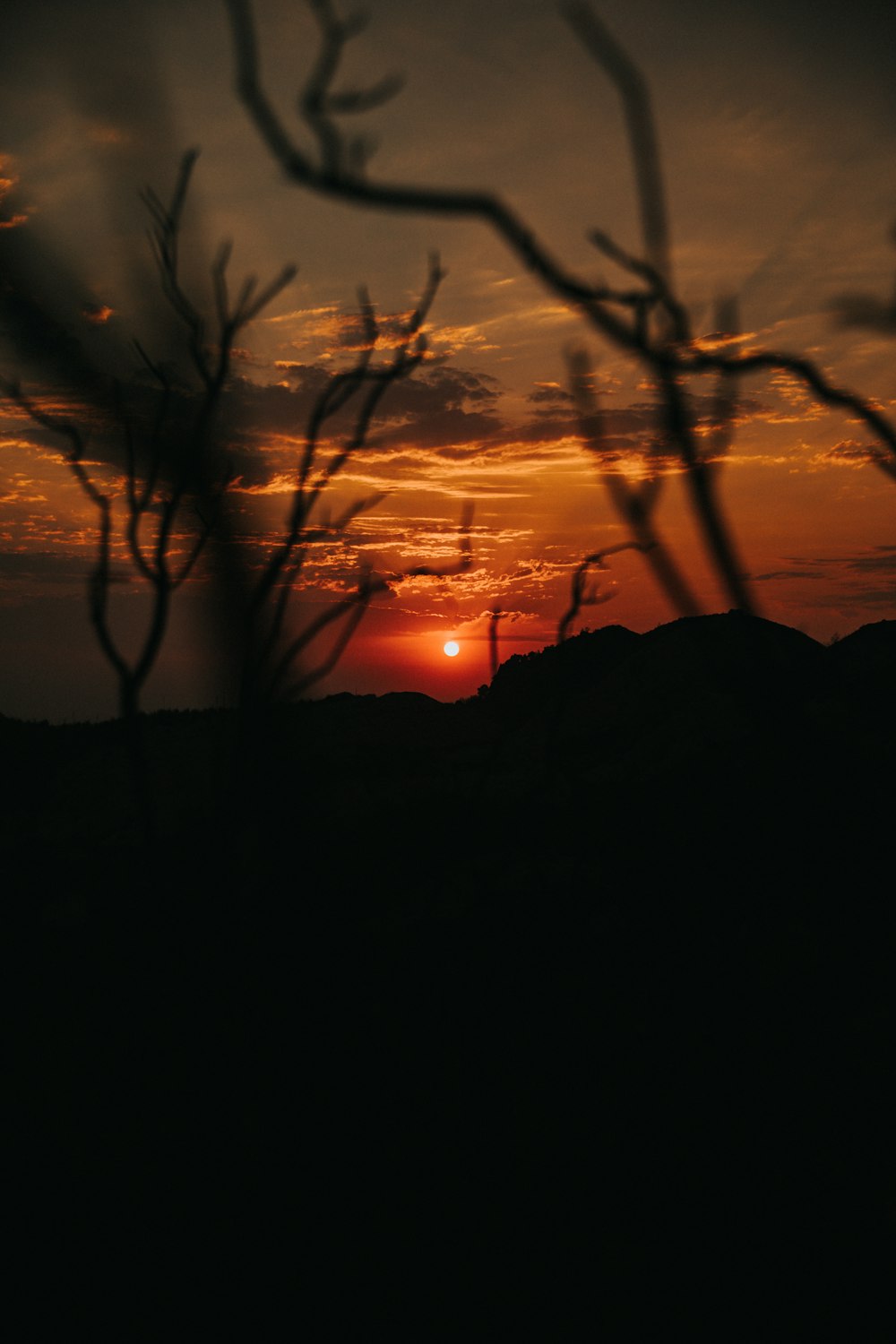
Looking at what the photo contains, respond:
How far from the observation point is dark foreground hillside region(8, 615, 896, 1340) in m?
4.88

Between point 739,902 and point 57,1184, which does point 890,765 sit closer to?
point 739,902

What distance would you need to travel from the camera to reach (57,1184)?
5523 millimetres

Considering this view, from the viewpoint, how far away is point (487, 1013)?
649 cm

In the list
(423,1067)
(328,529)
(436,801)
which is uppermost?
(328,529)

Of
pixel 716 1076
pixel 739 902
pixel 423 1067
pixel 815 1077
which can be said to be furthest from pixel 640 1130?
pixel 739 902

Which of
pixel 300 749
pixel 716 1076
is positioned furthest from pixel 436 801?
pixel 716 1076

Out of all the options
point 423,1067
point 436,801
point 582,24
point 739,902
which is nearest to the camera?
point 582,24

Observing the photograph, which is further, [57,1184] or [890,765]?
[890,765]

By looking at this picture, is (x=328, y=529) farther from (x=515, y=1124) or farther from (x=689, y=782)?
(x=515, y=1124)

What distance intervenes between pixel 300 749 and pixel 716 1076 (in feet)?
14.9

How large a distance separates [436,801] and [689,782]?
2.21 metres

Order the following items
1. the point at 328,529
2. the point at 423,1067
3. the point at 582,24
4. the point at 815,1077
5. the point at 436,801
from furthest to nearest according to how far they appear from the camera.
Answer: the point at 436,801, the point at 328,529, the point at 423,1067, the point at 815,1077, the point at 582,24

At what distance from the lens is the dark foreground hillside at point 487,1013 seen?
4883 millimetres

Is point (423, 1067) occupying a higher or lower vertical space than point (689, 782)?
lower
